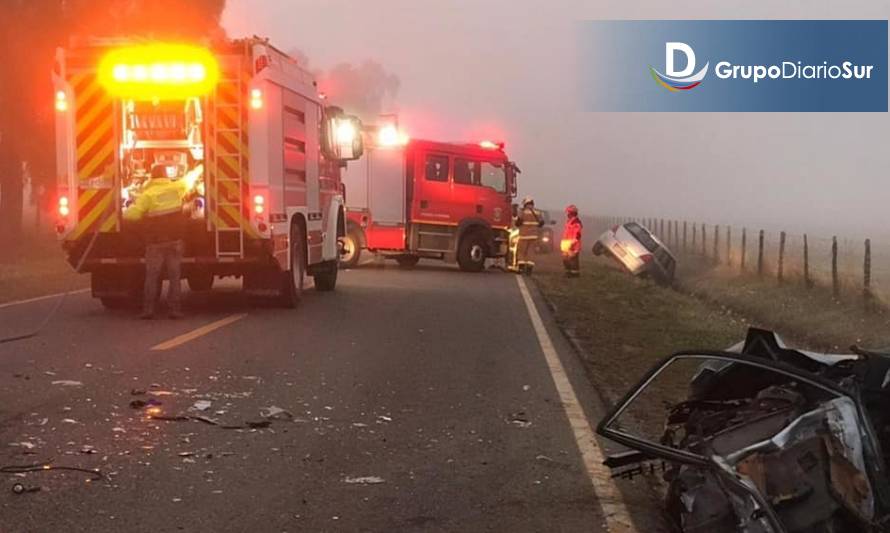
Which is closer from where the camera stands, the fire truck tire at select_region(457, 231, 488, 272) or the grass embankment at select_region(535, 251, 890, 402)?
the grass embankment at select_region(535, 251, 890, 402)

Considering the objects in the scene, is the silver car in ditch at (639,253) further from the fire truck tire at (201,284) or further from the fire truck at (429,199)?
the fire truck tire at (201,284)

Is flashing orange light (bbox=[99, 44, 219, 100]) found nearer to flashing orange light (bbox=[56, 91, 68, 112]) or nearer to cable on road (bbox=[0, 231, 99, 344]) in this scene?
flashing orange light (bbox=[56, 91, 68, 112])

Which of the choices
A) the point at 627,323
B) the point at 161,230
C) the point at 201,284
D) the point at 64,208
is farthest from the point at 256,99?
the point at 627,323

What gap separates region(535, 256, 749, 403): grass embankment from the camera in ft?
31.5

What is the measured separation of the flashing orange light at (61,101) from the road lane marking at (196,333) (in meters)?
3.29

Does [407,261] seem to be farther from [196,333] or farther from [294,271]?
[196,333]

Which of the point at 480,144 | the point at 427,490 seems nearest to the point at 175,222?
the point at 427,490

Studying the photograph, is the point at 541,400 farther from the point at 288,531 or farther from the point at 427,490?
the point at 288,531

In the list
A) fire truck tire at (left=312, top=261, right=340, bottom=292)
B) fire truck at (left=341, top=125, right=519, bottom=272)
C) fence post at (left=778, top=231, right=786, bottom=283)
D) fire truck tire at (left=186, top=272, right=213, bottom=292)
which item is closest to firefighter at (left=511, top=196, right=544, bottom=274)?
fire truck at (left=341, top=125, right=519, bottom=272)

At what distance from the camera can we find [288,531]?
14.3 feet

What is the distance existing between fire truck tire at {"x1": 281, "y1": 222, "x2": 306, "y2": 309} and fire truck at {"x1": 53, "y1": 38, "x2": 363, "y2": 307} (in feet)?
2.65

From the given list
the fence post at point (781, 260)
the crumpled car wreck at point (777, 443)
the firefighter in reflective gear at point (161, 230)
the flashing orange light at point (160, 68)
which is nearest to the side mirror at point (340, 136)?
the flashing orange light at point (160, 68)

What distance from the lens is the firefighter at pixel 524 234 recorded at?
22.9 meters

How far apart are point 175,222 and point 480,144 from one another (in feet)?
42.1
